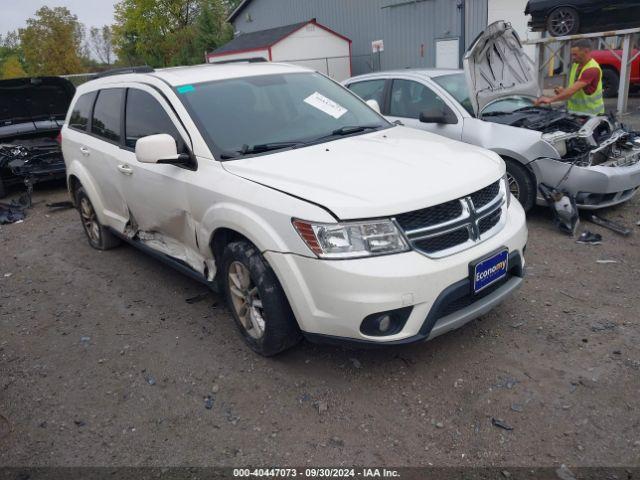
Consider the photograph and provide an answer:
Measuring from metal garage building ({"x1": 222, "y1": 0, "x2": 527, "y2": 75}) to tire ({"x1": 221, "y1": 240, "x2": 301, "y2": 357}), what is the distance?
574 inches

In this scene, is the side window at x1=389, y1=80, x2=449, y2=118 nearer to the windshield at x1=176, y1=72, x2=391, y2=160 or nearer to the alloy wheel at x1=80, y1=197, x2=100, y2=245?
the windshield at x1=176, y1=72, x2=391, y2=160

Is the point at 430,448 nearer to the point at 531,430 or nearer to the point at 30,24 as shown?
the point at 531,430

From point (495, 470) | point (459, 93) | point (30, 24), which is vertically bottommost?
point (495, 470)

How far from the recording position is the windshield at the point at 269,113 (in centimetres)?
374

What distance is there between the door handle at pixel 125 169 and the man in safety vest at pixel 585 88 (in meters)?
5.16

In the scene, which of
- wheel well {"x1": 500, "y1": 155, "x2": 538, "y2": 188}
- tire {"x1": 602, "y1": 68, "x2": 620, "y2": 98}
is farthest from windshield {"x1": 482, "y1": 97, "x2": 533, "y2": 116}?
tire {"x1": 602, "y1": 68, "x2": 620, "y2": 98}

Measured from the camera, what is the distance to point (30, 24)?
42656 mm

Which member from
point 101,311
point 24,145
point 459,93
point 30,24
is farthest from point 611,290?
point 30,24

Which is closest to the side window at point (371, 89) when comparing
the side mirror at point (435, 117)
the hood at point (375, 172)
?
the side mirror at point (435, 117)

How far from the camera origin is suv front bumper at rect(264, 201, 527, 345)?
9.32 ft

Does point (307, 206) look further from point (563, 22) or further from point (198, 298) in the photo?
point (563, 22)

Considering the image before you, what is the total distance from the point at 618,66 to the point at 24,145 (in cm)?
1341

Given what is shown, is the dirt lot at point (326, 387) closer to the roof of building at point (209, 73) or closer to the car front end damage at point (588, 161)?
the car front end damage at point (588, 161)

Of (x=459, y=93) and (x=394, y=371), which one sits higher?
(x=459, y=93)
